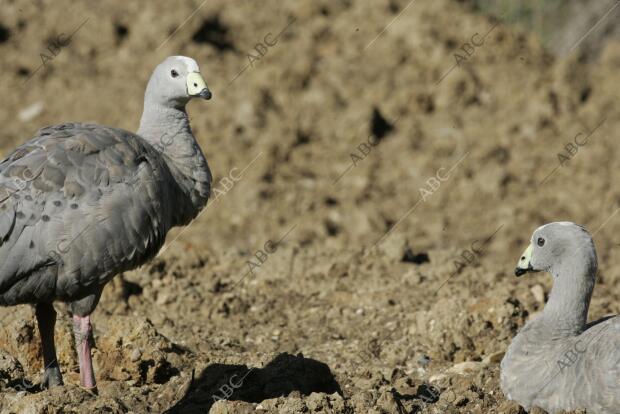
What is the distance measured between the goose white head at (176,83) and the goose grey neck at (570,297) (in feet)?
8.96

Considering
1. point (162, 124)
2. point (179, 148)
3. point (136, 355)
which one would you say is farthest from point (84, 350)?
point (162, 124)

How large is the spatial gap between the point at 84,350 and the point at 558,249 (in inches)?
124

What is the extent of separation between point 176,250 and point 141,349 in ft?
10.4

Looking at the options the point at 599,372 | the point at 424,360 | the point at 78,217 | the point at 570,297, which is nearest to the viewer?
the point at 599,372

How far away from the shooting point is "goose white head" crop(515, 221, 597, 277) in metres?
7.04

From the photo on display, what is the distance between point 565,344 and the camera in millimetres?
6980

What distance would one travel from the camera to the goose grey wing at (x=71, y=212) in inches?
269

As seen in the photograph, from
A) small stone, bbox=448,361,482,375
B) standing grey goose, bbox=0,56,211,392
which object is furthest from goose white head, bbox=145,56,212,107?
small stone, bbox=448,361,482,375

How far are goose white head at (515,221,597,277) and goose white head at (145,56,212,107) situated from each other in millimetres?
2478

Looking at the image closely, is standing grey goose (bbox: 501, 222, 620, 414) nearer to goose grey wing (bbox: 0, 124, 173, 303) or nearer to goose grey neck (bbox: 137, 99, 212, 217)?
goose grey neck (bbox: 137, 99, 212, 217)

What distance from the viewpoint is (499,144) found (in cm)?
1432

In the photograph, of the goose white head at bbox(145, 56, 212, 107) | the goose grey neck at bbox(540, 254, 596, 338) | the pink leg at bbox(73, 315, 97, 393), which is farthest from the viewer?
the goose white head at bbox(145, 56, 212, 107)

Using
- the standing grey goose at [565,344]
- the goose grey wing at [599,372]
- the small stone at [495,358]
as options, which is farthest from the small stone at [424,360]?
the goose grey wing at [599,372]

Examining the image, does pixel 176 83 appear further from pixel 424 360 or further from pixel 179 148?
pixel 424 360
